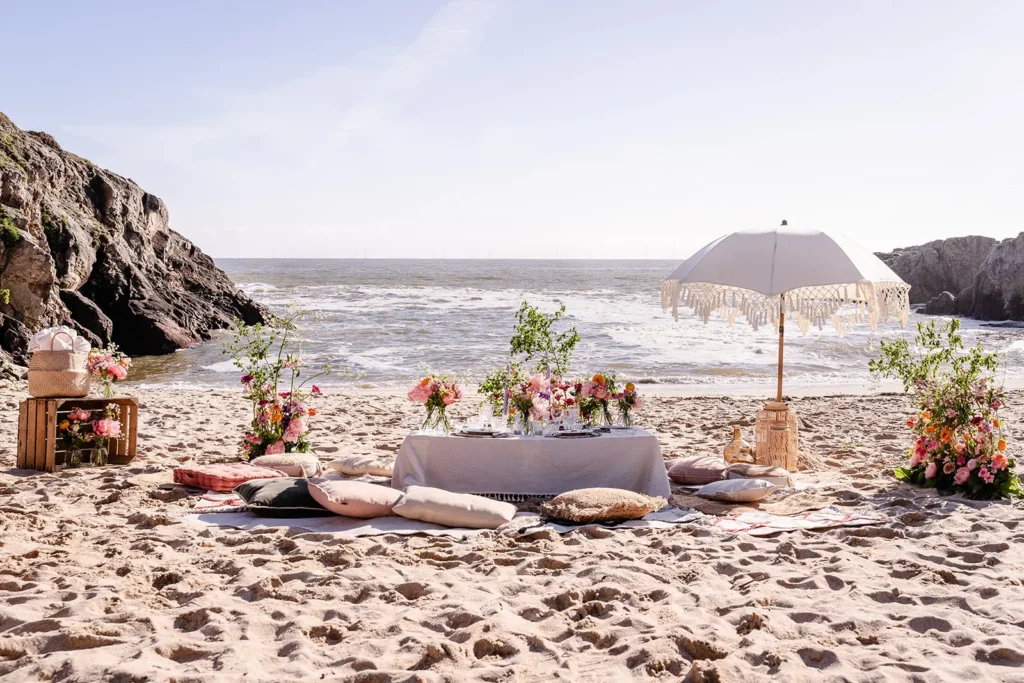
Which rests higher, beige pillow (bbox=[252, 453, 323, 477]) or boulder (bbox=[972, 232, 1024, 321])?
boulder (bbox=[972, 232, 1024, 321])

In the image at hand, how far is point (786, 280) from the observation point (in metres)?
5.90

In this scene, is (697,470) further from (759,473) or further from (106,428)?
(106,428)

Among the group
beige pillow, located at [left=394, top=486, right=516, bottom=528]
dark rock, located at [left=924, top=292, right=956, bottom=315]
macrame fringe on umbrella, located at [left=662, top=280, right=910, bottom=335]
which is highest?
dark rock, located at [left=924, top=292, right=956, bottom=315]

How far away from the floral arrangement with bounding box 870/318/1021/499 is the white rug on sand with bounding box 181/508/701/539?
1930 millimetres

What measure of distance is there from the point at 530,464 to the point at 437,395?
0.82 metres

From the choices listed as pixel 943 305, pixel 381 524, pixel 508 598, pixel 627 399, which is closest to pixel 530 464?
pixel 627 399

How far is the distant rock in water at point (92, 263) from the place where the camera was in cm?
1523

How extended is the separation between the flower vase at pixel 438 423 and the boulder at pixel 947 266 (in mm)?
44238

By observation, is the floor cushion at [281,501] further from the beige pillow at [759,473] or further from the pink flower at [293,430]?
the beige pillow at [759,473]

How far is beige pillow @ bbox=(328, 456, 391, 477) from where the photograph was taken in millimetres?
6297

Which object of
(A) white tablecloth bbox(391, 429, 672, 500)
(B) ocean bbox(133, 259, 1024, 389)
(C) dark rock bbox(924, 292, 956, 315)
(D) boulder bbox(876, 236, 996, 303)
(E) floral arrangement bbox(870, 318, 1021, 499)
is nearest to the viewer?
(E) floral arrangement bbox(870, 318, 1021, 499)

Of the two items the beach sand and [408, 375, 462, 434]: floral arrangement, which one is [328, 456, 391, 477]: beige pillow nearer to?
[408, 375, 462, 434]: floral arrangement

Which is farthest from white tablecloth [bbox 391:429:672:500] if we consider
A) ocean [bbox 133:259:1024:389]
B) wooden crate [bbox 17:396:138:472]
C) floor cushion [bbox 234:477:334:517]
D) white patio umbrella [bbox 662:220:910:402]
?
ocean [bbox 133:259:1024:389]

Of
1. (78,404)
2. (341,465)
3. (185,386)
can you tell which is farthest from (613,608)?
(185,386)
